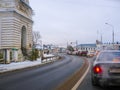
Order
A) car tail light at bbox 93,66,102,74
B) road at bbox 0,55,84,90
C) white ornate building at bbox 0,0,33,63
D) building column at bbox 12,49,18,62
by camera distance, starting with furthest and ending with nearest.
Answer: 1. white ornate building at bbox 0,0,33,63
2. building column at bbox 12,49,18,62
3. road at bbox 0,55,84,90
4. car tail light at bbox 93,66,102,74

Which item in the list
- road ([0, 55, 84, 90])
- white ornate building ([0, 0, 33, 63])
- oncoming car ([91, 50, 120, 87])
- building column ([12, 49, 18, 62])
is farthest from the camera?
white ornate building ([0, 0, 33, 63])

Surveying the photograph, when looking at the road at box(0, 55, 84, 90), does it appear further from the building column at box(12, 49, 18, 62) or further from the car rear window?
the building column at box(12, 49, 18, 62)

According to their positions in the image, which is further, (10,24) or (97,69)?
(10,24)

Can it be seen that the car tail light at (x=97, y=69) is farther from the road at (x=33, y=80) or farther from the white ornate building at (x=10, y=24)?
the white ornate building at (x=10, y=24)

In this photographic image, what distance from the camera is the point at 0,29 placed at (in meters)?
46.8

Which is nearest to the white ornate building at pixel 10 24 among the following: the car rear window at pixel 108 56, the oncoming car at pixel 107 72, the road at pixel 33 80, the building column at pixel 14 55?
the building column at pixel 14 55

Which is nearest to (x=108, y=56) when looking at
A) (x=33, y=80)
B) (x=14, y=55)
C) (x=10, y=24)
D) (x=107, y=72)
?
(x=107, y=72)

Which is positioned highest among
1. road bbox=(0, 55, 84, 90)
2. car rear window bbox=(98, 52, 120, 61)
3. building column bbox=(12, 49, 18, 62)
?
car rear window bbox=(98, 52, 120, 61)

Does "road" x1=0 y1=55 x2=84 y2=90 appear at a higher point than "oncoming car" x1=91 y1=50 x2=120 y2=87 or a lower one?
lower

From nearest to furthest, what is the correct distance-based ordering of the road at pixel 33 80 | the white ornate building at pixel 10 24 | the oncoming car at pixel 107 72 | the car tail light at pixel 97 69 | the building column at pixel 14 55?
the oncoming car at pixel 107 72, the car tail light at pixel 97 69, the road at pixel 33 80, the building column at pixel 14 55, the white ornate building at pixel 10 24

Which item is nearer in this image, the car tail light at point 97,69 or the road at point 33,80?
the car tail light at point 97,69

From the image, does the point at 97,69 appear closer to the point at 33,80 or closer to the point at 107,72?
the point at 107,72

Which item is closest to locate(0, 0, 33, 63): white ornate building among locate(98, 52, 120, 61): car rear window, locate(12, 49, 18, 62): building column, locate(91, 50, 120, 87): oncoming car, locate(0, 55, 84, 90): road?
locate(12, 49, 18, 62): building column

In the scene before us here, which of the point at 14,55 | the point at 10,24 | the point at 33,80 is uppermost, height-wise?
the point at 10,24
